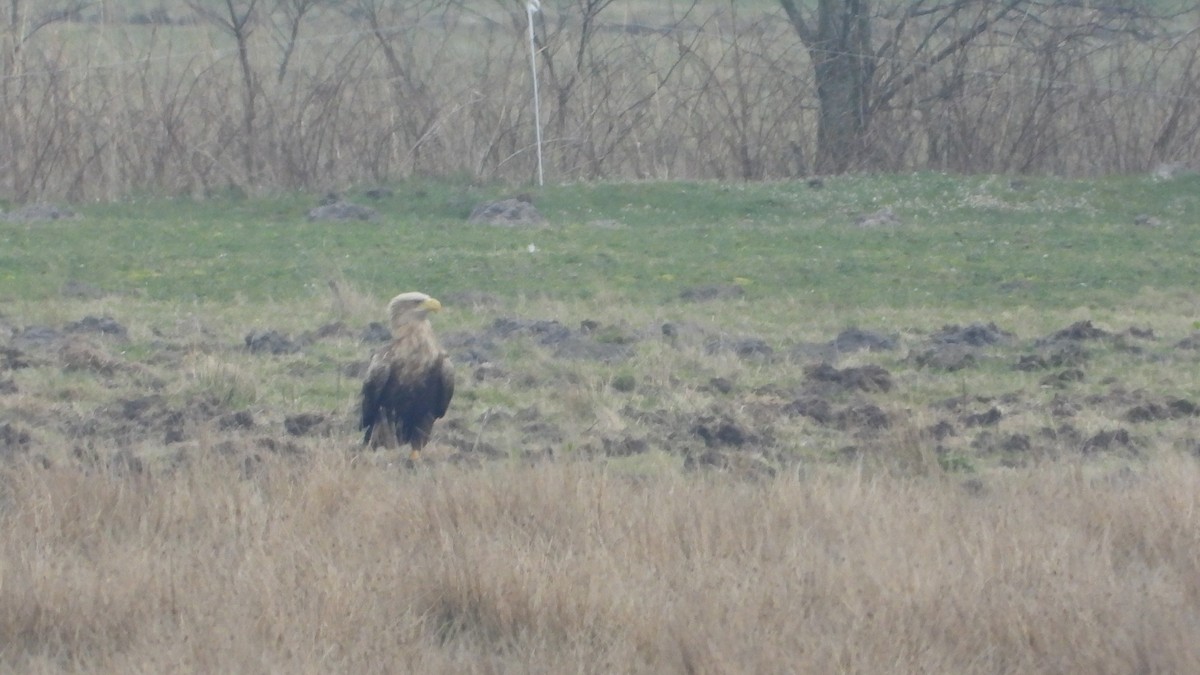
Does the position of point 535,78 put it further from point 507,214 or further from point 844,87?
point 844,87

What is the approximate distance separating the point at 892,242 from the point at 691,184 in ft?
12.4

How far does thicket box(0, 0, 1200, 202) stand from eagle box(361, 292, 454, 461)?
39.4 ft

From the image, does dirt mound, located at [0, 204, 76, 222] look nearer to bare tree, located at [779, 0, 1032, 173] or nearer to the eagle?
bare tree, located at [779, 0, 1032, 173]

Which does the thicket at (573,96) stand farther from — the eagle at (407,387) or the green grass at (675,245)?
the eagle at (407,387)

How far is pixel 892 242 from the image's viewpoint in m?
15.7

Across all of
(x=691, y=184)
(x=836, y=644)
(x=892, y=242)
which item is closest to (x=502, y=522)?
(x=836, y=644)

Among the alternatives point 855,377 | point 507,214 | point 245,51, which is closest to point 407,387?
point 855,377

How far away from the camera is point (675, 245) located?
15.6 metres

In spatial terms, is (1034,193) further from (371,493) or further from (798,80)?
(371,493)

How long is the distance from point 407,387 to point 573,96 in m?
13.7

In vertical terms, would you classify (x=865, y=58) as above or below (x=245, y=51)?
below

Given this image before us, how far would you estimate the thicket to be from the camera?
20156mm

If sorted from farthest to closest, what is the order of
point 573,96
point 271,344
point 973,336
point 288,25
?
point 288,25
point 573,96
point 973,336
point 271,344

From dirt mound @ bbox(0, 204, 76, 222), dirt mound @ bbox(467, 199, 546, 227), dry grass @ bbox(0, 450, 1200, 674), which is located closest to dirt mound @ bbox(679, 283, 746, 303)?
dirt mound @ bbox(467, 199, 546, 227)
